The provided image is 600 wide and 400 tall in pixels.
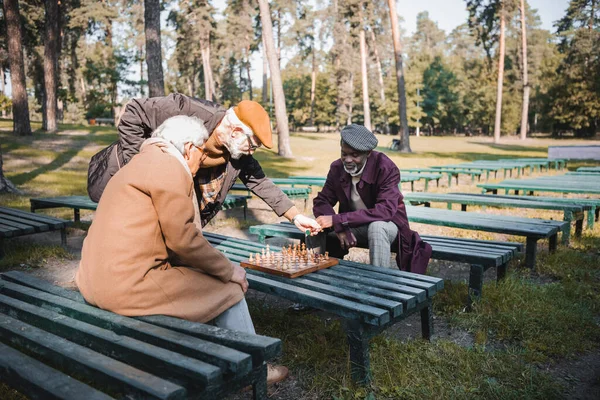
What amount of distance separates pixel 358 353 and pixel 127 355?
4.20ft

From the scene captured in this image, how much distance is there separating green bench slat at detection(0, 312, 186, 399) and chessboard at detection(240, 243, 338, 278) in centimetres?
142

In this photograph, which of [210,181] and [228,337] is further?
[210,181]

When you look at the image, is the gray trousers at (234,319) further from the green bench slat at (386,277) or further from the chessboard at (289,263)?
the green bench slat at (386,277)

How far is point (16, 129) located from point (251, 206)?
13316 millimetres

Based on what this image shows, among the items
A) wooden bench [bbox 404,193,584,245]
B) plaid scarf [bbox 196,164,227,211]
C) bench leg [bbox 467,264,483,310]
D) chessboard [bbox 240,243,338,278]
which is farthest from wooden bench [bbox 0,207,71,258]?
wooden bench [bbox 404,193,584,245]

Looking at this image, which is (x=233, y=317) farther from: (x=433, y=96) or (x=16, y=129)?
(x=433, y=96)

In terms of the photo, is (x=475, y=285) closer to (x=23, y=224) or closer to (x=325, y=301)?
(x=325, y=301)

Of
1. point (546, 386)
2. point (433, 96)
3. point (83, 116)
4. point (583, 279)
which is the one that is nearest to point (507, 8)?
point (433, 96)

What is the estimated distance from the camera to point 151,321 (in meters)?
2.21

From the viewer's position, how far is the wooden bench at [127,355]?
66.8 inches

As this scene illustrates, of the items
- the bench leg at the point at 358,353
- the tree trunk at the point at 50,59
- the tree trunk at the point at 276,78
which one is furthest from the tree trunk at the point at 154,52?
the tree trunk at the point at 50,59

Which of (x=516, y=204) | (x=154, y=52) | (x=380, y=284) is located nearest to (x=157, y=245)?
(x=380, y=284)

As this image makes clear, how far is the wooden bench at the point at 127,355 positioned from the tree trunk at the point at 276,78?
1613 cm

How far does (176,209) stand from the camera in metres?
→ 2.14
